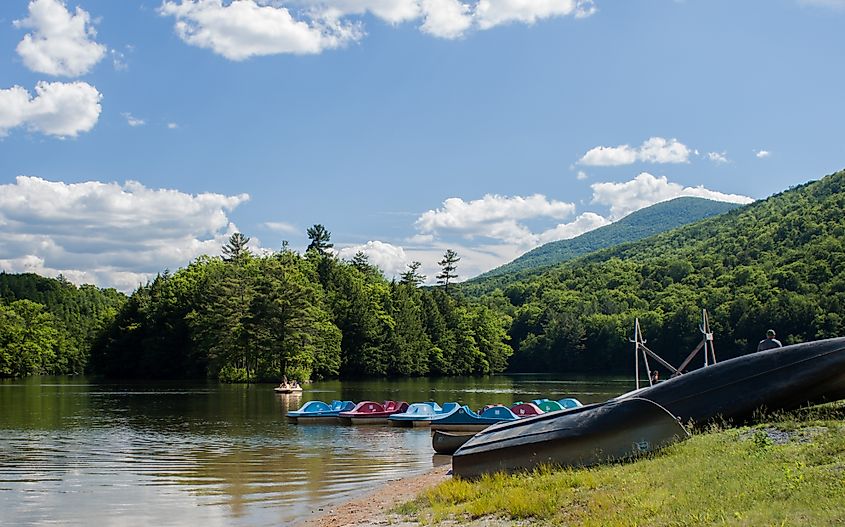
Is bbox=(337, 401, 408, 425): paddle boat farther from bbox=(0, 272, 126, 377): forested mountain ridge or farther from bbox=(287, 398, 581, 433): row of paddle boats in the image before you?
bbox=(0, 272, 126, 377): forested mountain ridge

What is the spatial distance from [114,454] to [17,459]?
2886 mm

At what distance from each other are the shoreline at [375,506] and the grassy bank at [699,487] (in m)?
0.64

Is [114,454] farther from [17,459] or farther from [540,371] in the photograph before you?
[540,371]

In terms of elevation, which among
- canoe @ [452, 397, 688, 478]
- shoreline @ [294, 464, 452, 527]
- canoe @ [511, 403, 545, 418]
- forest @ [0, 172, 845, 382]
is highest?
forest @ [0, 172, 845, 382]

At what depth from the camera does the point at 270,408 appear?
5209 cm

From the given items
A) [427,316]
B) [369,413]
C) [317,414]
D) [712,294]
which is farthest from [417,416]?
[427,316]

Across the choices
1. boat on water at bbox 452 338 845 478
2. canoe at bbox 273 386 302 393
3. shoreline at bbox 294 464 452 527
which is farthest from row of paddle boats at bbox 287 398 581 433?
canoe at bbox 273 386 302 393

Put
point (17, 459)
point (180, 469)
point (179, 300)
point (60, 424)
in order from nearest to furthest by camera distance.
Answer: point (180, 469), point (17, 459), point (60, 424), point (179, 300)

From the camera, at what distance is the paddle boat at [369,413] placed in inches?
1563

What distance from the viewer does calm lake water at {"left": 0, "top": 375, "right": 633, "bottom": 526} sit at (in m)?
18.1

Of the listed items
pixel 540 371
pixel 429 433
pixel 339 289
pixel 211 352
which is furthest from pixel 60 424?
pixel 540 371

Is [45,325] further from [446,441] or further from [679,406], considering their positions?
[679,406]

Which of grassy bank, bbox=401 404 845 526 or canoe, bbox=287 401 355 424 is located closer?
grassy bank, bbox=401 404 845 526

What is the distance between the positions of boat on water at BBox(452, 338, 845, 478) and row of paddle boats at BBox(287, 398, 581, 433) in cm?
1633
